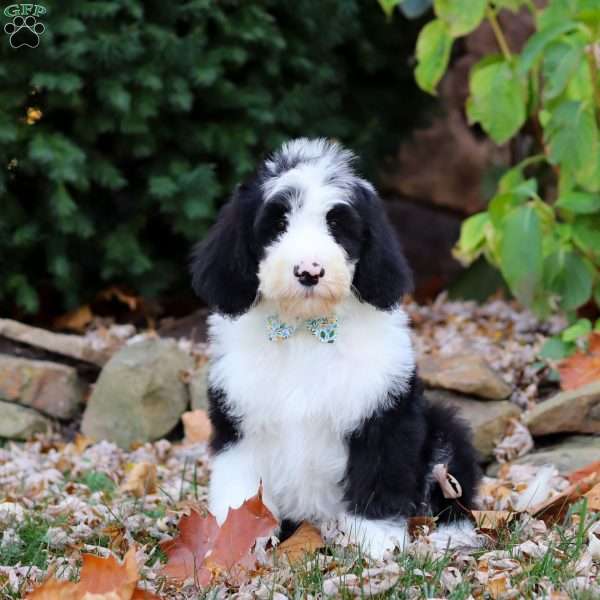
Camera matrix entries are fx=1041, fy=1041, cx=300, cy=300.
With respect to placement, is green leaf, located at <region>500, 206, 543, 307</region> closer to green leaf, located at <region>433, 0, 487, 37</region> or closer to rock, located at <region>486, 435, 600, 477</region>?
rock, located at <region>486, 435, 600, 477</region>

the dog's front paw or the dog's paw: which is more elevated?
the dog's front paw

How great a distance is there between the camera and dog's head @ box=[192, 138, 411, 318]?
322 cm

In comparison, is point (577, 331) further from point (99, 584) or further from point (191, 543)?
point (99, 584)

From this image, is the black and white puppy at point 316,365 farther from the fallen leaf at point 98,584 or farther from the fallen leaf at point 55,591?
the fallen leaf at point 55,591

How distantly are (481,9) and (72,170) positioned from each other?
245 cm

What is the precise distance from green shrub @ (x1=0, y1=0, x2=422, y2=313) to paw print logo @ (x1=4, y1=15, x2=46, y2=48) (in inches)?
2.2

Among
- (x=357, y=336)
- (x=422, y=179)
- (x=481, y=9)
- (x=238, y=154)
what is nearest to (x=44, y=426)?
(x=238, y=154)

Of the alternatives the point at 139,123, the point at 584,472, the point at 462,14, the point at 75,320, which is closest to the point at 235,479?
the point at 584,472

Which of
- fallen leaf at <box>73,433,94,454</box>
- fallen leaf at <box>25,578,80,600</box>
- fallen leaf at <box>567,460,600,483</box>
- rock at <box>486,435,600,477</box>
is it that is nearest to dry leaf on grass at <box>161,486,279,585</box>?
fallen leaf at <box>25,578,80,600</box>

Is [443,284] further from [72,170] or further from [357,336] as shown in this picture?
[357,336]

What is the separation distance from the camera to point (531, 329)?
659cm

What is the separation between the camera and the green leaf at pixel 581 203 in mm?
5367

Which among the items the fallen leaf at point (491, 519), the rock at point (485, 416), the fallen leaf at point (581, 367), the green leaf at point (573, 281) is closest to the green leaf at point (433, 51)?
the green leaf at point (573, 281)

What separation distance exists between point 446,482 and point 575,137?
220 cm
